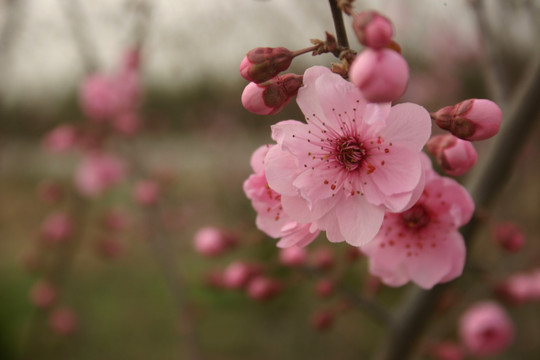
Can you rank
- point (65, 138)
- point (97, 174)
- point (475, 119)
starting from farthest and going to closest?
point (97, 174) → point (65, 138) → point (475, 119)

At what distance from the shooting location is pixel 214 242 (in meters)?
1.45

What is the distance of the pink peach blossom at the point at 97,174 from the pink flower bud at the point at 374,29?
87.1 inches

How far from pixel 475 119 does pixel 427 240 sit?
11.8 inches

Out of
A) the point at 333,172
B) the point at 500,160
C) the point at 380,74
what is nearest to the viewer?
the point at 380,74

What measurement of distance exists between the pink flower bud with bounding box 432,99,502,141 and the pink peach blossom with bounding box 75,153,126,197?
7.18ft

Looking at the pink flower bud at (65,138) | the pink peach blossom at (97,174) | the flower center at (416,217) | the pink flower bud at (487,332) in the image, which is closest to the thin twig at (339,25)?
the flower center at (416,217)

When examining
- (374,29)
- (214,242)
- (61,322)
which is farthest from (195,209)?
(374,29)

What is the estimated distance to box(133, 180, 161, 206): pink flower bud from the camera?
2.16m

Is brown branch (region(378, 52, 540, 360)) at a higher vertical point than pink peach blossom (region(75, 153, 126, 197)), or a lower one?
higher

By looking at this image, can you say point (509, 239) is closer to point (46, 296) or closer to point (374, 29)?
point (374, 29)

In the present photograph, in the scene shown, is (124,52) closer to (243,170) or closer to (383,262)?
(383,262)

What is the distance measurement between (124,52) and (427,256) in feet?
6.75

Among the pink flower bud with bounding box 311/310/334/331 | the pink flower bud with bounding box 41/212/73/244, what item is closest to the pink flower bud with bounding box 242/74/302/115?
the pink flower bud with bounding box 311/310/334/331

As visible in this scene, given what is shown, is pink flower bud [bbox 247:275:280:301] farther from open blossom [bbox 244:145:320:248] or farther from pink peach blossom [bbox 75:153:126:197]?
pink peach blossom [bbox 75:153:126:197]
